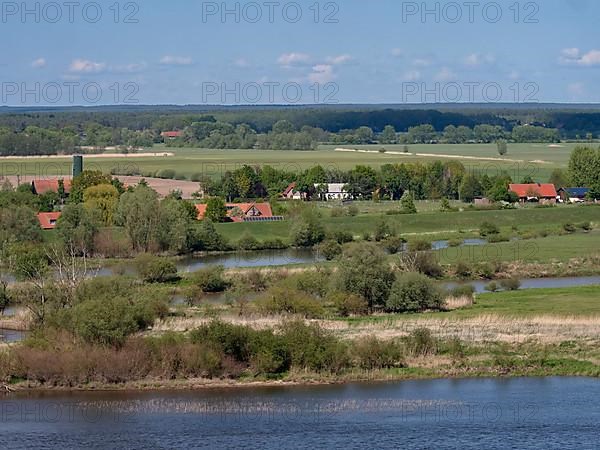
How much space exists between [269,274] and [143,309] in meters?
10.4

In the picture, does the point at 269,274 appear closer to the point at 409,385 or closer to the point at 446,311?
the point at 446,311

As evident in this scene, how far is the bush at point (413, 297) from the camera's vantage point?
3250 centimetres

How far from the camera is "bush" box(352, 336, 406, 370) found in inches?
1022

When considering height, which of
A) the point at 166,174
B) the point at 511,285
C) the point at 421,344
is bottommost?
the point at 511,285

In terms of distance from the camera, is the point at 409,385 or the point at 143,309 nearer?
the point at 409,385

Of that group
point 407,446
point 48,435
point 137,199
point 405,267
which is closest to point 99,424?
point 48,435

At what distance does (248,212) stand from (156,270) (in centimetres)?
1837

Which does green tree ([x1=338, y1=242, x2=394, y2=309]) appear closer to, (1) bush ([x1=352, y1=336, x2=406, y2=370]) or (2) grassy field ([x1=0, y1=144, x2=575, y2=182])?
(1) bush ([x1=352, y1=336, x2=406, y2=370])

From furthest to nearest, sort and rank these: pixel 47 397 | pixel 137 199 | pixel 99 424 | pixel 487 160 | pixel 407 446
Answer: pixel 487 160, pixel 137 199, pixel 47 397, pixel 99 424, pixel 407 446

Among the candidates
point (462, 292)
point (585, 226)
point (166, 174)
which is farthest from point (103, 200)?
point (166, 174)

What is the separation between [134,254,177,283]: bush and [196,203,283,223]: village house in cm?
1565

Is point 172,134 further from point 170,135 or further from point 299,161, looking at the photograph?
point 299,161

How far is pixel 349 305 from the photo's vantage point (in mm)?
32094

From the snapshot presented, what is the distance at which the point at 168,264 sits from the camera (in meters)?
40.2
